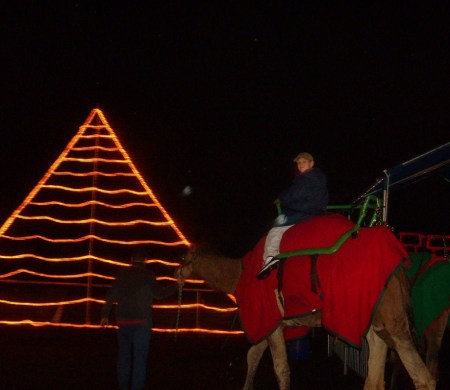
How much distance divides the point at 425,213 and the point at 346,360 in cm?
3087

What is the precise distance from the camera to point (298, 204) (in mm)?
6547

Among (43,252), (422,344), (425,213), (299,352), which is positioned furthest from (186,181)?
(422,344)

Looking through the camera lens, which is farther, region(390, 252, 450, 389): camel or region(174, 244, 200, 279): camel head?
region(174, 244, 200, 279): camel head

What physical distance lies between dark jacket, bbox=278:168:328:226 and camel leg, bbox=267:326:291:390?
1.25m

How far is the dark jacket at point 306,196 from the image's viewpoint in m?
6.48

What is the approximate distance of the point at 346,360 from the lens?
10102 mm

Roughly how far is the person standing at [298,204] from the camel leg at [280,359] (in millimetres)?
739

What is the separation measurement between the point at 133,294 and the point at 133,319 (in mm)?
303

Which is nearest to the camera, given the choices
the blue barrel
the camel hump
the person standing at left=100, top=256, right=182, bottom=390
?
the camel hump

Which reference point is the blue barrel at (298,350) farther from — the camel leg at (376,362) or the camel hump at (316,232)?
the camel hump at (316,232)

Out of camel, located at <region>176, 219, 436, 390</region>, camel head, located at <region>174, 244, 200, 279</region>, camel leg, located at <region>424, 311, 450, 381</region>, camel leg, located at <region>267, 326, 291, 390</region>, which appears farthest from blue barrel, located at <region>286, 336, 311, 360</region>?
camel leg, located at <region>267, 326, 291, 390</region>

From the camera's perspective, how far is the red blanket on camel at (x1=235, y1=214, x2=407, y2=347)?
5832 millimetres

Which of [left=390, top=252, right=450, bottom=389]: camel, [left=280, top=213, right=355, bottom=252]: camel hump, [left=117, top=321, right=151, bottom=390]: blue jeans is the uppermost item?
[left=280, top=213, right=355, bottom=252]: camel hump

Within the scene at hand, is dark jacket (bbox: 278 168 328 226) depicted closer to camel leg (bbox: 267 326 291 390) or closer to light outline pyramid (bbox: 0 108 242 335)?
camel leg (bbox: 267 326 291 390)
